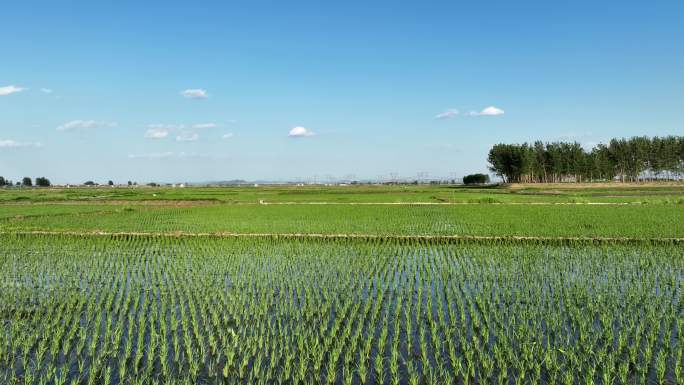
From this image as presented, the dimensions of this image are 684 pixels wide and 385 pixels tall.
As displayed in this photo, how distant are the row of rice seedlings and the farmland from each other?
4 centimetres

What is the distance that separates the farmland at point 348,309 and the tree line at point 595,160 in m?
56.6

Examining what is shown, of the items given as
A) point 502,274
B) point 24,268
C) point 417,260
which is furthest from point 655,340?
point 24,268

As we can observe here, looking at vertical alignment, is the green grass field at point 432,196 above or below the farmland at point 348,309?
above

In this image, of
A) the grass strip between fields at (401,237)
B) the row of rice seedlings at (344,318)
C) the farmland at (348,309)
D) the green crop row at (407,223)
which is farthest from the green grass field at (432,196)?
the row of rice seedlings at (344,318)

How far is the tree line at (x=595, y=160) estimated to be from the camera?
65500mm

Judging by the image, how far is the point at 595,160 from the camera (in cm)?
6731

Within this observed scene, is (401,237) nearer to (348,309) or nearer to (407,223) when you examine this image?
(407,223)

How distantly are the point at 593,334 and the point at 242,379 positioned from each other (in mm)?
4709

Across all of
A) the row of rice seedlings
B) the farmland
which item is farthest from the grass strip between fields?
the row of rice seedlings

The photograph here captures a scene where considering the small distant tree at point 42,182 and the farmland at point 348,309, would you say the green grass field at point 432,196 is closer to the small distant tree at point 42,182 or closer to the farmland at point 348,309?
the farmland at point 348,309

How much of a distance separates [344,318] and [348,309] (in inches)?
16.6

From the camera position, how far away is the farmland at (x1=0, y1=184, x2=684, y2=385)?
5168 millimetres

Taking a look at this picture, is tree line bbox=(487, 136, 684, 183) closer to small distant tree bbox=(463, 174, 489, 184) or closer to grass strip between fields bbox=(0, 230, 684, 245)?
small distant tree bbox=(463, 174, 489, 184)

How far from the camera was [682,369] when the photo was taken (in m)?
5.24
